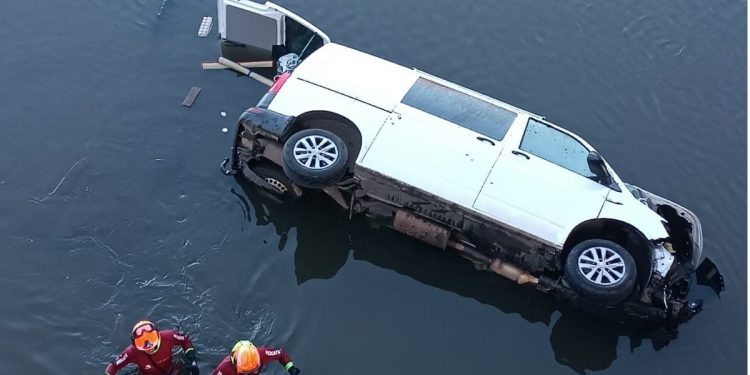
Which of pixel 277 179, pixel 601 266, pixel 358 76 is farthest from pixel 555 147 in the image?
pixel 277 179

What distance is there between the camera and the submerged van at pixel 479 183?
10.3m

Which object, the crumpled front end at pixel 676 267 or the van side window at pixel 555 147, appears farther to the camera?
the van side window at pixel 555 147

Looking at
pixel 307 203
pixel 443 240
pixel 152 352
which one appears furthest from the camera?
pixel 307 203

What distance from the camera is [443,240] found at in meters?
10.8

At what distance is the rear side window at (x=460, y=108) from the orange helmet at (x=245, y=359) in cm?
417

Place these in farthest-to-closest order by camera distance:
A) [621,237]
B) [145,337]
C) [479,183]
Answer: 1. [621,237]
2. [479,183]
3. [145,337]

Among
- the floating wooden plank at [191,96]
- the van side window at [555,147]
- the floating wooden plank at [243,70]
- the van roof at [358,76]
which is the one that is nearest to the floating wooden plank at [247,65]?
the floating wooden plank at [243,70]

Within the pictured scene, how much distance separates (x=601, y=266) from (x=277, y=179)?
15.4 ft

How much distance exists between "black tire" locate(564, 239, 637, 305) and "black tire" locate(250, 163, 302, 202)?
4026 mm

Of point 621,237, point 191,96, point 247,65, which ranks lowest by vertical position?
point 191,96

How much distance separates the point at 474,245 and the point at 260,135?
3.40 m

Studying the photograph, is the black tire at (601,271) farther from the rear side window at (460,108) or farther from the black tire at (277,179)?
the black tire at (277,179)

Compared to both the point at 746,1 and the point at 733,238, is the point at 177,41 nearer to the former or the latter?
the point at 733,238

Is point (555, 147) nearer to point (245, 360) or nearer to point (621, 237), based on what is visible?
point (621, 237)
